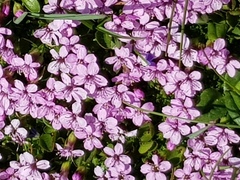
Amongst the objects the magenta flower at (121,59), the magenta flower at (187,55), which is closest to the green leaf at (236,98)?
the magenta flower at (187,55)

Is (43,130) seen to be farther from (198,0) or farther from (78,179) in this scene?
(198,0)

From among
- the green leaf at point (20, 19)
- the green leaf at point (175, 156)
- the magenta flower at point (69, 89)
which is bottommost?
the green leaf at point (175, 156)

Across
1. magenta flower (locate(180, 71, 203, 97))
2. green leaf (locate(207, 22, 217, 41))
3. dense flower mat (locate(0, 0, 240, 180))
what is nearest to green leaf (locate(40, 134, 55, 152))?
dense flower mat (locate(0, 0, 240, 180))

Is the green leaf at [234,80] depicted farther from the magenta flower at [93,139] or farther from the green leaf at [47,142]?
the green leaf at [47,142]

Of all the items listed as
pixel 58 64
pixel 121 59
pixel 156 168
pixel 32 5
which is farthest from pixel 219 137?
pixel 32 5

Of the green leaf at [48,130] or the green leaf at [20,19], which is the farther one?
the green leaf at [48,130]

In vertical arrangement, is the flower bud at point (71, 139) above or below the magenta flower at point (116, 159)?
above

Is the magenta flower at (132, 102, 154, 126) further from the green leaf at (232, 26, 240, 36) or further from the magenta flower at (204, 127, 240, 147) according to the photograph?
the green leaf at (232, 26, 240, 36)
